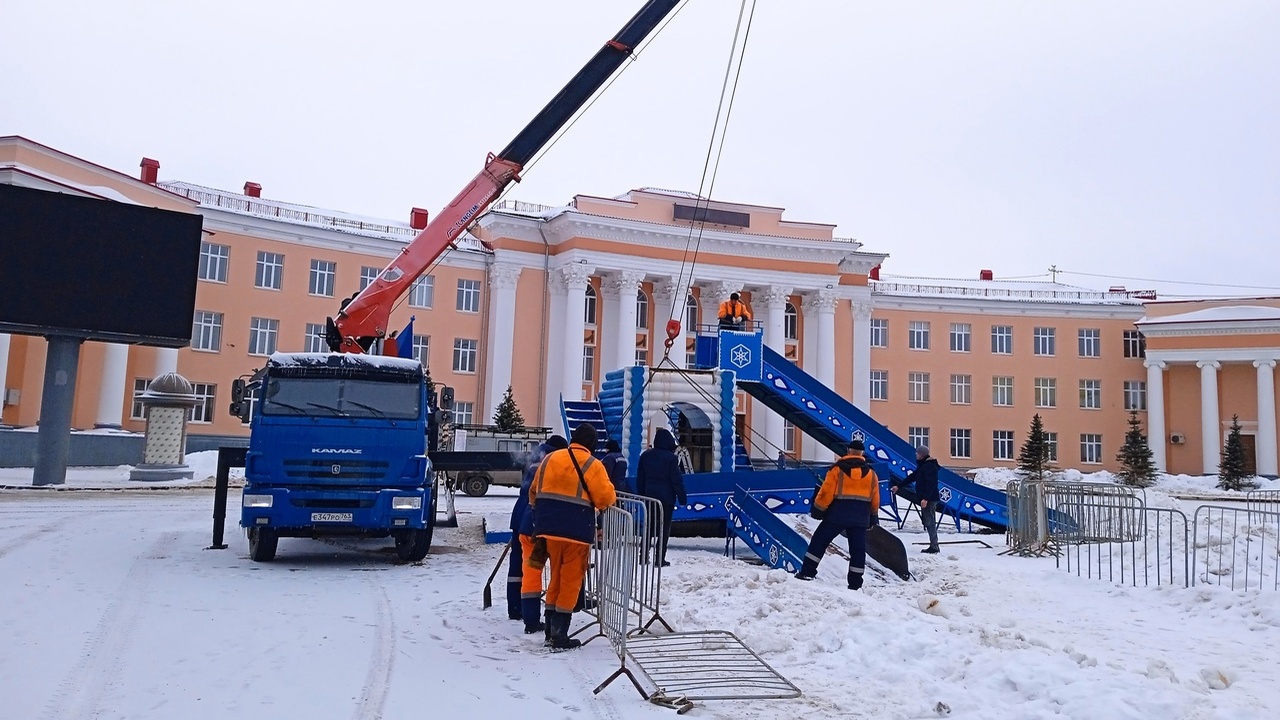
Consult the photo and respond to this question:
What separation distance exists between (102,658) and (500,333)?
3662 centimetres

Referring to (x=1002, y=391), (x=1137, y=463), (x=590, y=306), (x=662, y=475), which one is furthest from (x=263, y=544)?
(x=1002, y=391)

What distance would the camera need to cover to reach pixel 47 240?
2362cm

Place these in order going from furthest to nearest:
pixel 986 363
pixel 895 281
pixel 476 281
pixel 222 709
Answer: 1. pixel 895 281
2. pixel 986 363
3. pixel 476 281
4. pixel 222 709

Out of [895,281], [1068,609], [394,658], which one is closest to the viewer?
[394,658]

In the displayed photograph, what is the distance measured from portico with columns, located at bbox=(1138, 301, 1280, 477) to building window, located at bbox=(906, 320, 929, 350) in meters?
10.6

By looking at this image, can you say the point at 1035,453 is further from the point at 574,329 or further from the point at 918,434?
the point at 574,329

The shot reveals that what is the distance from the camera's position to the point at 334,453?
11781 mm

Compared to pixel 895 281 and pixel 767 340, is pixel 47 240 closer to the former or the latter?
pixel 767 340

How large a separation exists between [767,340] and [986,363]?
13693 mm

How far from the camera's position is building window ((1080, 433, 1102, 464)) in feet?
166

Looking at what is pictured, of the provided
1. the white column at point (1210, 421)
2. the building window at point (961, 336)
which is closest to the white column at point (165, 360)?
the building window at point (961, 336)

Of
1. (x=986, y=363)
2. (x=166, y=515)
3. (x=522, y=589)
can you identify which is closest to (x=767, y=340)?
(x=986, y=363)

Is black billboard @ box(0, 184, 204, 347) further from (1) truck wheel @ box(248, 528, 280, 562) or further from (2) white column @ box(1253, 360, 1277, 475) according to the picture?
(2) white column @ box(1253, 360, 1277, 475)

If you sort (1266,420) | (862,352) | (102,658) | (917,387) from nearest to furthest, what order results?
(102,658)
(1266,420)
(862,352)
(917,387)
